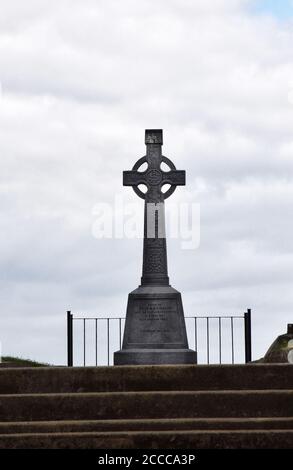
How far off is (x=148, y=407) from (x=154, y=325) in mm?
3794

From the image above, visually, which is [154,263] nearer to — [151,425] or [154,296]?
[154,296]

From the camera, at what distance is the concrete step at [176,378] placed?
1394 centimetres

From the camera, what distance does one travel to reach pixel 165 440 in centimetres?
1277

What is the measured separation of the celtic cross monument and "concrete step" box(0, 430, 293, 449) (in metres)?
4.15

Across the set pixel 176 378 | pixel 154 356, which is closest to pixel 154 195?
pixel 154 356

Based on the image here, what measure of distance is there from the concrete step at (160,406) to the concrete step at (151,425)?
276mm

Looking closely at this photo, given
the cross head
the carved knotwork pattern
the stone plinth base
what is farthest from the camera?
the cross head

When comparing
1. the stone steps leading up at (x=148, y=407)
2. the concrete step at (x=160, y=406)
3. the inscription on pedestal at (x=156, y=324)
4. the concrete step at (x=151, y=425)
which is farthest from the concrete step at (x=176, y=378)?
the inscription on pedestal at (x=156, y=324)

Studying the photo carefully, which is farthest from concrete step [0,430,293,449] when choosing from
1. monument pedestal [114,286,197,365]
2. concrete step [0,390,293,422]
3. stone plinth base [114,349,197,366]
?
monument pedestal [114,286,197,365]

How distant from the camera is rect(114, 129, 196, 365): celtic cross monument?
56.0 ft

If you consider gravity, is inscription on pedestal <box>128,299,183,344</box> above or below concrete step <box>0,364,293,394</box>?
above

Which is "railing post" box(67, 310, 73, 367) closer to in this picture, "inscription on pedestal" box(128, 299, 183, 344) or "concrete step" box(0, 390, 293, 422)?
"inscription on pedestal" box(128, 299, 183, 344)
